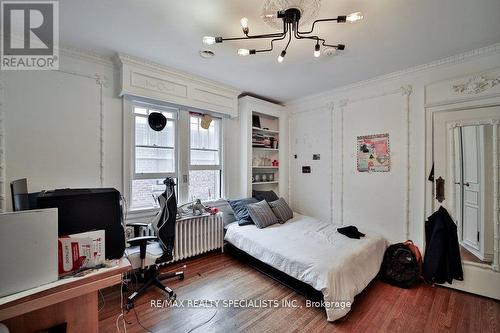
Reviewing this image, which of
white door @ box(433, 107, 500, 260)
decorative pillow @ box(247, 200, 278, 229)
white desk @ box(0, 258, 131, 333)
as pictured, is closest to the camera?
white desk @ box(0, 258, 131, 333)

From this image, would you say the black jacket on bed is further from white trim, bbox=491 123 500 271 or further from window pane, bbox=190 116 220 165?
window pane, bbox=190 116 220 165

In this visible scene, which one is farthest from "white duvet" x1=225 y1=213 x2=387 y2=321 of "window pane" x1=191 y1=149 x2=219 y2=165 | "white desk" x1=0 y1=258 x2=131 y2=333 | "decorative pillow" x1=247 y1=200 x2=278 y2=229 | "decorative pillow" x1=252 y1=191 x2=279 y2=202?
"white desk" x1=0 y1=258 x2=131 y2=333

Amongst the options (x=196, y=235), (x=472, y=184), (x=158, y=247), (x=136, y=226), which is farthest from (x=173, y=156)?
(x=472, y=184)

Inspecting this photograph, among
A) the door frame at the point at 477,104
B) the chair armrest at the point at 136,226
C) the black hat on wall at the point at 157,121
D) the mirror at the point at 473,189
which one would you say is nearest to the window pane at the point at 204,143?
the black hat on wall at the point at 157,121

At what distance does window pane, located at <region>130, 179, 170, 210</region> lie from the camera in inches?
106

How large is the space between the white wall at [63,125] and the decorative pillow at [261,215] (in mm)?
1786

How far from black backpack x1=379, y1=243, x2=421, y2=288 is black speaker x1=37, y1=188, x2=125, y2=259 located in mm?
2856

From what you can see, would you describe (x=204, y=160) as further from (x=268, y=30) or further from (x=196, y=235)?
(x=268, y=30)

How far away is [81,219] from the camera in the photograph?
127cm

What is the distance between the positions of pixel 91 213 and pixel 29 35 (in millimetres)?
2035

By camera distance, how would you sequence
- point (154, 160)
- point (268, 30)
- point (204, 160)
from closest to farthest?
point (268, 30), point (154, 160), point (204, 160)

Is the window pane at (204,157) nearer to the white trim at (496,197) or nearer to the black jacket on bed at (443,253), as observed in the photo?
the black jacket on bed at (443,253)

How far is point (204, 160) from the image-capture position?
3.36 metres

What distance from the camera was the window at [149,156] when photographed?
2.72m
